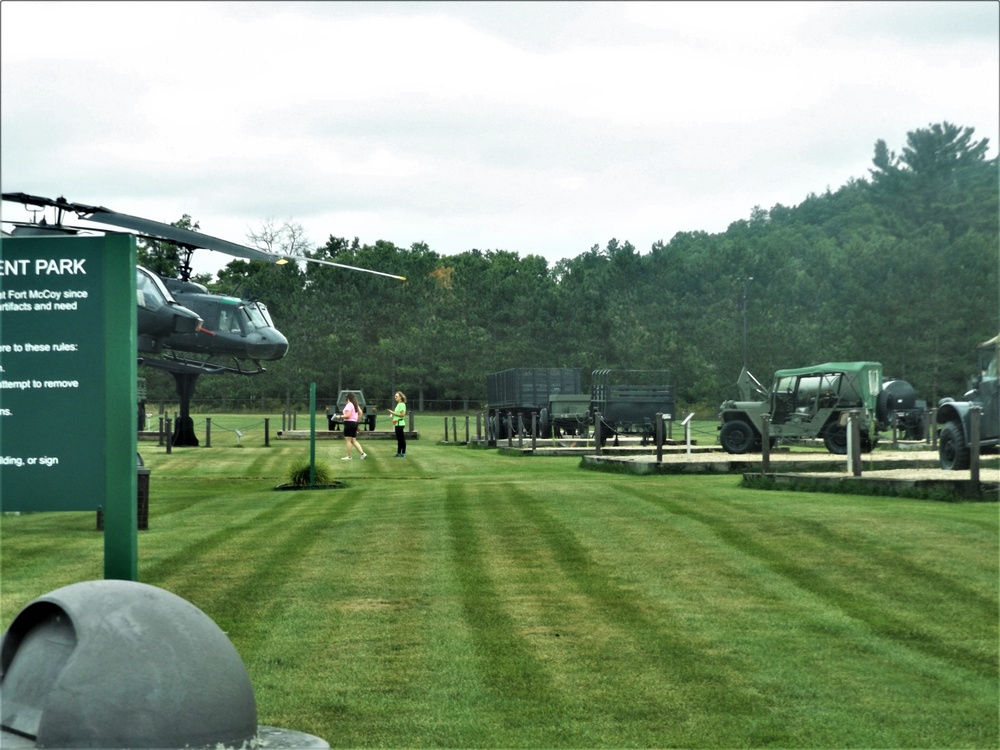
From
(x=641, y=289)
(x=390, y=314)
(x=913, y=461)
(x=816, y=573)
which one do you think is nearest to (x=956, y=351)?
(x=641, y=289)

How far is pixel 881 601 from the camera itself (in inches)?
369

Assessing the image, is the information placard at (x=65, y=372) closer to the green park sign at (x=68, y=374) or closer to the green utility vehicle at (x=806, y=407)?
the green park sign at (x=68, y=374)

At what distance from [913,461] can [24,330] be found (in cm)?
1873

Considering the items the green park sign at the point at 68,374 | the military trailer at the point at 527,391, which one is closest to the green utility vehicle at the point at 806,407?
the military trailer at the point at 527,391

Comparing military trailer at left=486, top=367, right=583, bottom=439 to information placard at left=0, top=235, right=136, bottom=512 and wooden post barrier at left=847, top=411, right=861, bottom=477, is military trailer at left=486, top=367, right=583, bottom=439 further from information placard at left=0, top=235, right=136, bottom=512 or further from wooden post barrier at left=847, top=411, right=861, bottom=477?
information placard at left=0, top=235, right=136, bottom=512

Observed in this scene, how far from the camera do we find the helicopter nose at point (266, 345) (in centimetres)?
3444

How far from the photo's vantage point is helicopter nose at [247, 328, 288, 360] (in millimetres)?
34438

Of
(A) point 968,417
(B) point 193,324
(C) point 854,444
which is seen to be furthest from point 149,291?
(A) point 968,417

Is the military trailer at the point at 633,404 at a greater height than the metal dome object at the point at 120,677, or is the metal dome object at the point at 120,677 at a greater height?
the military trailer at the point at 633,404

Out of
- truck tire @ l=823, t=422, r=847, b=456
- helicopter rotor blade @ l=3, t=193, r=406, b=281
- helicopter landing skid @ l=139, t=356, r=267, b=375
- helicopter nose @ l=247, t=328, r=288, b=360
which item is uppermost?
helicopter rotor blade @ l=3, t=193, r=406, b=281

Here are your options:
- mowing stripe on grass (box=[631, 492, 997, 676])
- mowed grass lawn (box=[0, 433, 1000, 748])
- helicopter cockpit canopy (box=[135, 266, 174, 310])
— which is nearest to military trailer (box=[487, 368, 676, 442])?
helicopter cockpit canopy (box=[135, 266, 174, 310])

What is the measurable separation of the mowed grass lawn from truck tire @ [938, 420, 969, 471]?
3.63 meters

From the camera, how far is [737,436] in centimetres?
2908

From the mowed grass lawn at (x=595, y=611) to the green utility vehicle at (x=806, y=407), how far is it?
41.7 ft
